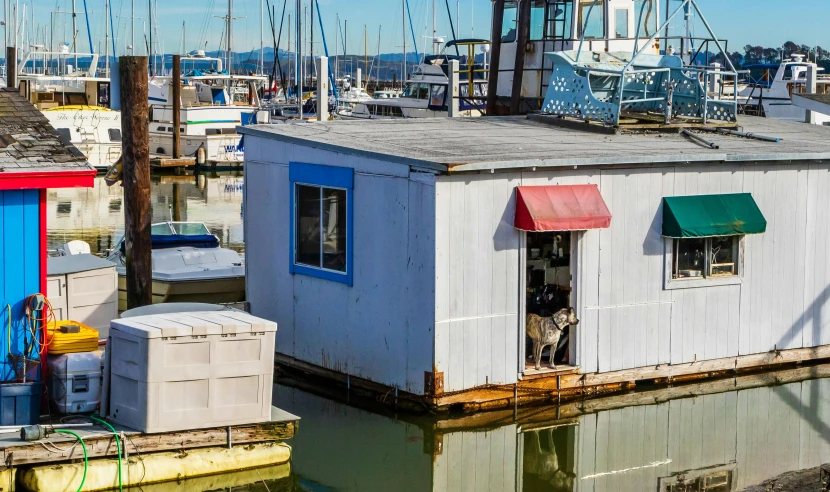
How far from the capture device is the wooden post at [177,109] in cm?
4997

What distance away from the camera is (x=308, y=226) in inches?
650

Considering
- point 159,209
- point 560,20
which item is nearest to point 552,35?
point 560,20

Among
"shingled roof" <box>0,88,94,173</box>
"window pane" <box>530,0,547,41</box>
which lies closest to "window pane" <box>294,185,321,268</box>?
"shingled roof" <box>0,88,94,173</box>

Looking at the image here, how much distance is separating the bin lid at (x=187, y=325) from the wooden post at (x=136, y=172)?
382 centimetres

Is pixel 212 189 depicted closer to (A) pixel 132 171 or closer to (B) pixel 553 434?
(A) pixel 132 171

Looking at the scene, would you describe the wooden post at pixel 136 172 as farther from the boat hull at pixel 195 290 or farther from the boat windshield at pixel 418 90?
the boat windshield at pixel 418 90

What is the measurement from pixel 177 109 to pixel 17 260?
40.4 meters

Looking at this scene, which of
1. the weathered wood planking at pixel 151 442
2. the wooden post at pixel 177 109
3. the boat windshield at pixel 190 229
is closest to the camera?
the weathered wood planking at pixel 151 442

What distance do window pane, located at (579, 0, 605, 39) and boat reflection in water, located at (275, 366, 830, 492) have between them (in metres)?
8.84

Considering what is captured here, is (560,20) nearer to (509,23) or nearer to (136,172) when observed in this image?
(509,23)

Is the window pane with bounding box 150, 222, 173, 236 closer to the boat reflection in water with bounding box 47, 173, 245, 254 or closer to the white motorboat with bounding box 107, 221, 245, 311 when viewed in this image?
the white motorboat with bounding box 107, 221, 245, 311

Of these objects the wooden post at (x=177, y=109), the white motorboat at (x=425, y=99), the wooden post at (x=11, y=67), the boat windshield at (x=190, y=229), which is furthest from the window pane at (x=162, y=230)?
the wooden post at (x=177, y=109)

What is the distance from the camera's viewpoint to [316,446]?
1420 centimetres

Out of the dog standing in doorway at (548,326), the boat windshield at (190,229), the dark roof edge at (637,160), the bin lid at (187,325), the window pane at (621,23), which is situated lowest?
the dog standing in doorway at (548,326)
